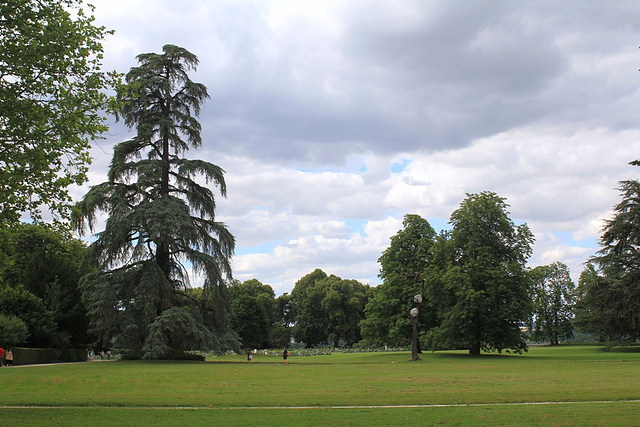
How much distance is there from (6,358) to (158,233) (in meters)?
11.5

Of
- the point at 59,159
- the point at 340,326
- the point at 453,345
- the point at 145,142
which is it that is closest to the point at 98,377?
the point at 59,159

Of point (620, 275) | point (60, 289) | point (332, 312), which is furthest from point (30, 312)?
point (332, 312)

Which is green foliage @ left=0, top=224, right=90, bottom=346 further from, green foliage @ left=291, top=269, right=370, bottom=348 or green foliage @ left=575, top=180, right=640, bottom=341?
green foliage @ left=291, top=269, right=370, bottom=348

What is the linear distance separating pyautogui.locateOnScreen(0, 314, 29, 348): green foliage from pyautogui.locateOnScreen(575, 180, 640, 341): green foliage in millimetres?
46043

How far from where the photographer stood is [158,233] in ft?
110

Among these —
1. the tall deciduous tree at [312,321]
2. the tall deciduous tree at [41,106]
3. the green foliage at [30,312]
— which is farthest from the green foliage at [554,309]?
the tall deciduous tree at [41,106]

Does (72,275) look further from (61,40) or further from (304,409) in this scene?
(304,409)

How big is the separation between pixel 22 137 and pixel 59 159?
1.22 metres

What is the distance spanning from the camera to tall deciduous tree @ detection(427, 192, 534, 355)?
1622 inches

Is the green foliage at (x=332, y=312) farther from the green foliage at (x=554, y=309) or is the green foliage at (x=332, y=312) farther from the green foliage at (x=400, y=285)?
the green foliage at (x=400, y=285)

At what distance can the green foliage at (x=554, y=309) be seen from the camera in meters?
91.8

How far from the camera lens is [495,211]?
146 feet

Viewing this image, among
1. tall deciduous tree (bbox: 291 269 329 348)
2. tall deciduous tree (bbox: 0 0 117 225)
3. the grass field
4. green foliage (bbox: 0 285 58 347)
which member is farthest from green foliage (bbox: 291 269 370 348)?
tall deciduous tree (bbox: 0 0 117 225)

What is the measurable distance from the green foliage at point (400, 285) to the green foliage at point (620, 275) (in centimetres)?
1547
